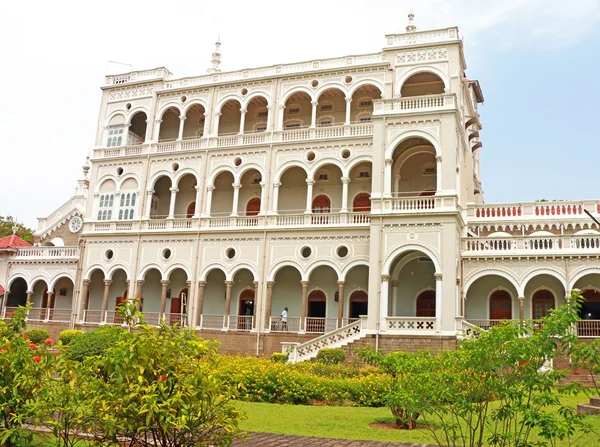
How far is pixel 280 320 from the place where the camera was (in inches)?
1139

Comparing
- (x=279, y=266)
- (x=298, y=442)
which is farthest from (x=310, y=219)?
(x=298, y=442)

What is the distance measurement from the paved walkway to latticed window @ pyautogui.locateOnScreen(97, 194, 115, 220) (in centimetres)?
2541

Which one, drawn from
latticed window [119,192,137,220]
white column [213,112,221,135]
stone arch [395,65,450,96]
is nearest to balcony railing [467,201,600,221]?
stone arch [395,65,450,96]

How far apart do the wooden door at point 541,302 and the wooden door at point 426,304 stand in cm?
439

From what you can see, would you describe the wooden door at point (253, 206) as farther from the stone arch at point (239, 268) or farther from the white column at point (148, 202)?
the white column at point (148, 202)

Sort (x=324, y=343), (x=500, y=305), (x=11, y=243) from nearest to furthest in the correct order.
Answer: (x=324, y=343) → (x=500, y=305) → (x=11, y=243)

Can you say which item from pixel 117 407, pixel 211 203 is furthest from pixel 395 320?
pixel 117 407

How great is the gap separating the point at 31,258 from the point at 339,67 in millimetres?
22116

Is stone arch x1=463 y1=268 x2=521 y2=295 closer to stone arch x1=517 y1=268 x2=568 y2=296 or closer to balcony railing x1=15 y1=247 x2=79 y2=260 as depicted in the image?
stone arch x1=517 y1=268 x2=568 y2=296

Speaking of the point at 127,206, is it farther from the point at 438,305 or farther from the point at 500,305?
the point at 500,305

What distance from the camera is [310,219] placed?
28094mm

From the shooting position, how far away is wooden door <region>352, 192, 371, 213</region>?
29344 millimetres

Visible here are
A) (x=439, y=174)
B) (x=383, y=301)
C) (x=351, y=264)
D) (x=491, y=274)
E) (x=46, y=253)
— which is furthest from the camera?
(x=46, y=253)

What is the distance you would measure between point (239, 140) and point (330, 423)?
21276 mm
